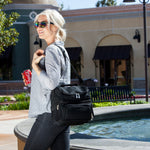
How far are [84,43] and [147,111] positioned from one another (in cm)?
1883

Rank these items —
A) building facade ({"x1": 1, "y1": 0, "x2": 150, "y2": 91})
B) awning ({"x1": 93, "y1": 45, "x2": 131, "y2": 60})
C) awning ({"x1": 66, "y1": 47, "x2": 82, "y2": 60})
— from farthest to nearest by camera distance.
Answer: awning ({"x1": 66, "y1": 47, "x2": 82, "y2": 60})
building facade ({"x1": 1, "y1": 0, "x2": 150, "y2": 91})
awning ({"x1": 93, "y1": 45, "x2": 131, "y2": 60})

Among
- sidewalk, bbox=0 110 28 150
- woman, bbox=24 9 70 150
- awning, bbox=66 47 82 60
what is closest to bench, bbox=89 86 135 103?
sidewalk, bbox=0 110 28 150

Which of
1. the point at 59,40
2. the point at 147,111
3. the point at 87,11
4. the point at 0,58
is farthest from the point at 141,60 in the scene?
the point at 59,40

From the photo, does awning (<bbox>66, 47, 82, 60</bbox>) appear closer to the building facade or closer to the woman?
the building facade

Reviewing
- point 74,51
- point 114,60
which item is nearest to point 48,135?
point 114,60

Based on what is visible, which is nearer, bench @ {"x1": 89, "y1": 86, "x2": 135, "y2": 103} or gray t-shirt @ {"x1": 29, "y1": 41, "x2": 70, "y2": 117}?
gray t-shirt @ {"x1": 29, "y1": 41, "x2": 70, "y2": 117}

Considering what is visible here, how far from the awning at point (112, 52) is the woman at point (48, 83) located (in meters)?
23.9

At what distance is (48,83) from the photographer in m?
3.18

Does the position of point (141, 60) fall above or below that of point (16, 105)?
above

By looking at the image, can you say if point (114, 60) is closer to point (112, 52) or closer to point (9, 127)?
point (112, 52)

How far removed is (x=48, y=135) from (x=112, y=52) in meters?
24.7

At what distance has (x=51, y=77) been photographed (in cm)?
317

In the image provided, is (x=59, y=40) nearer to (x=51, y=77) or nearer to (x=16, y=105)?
(x=51, y=77)

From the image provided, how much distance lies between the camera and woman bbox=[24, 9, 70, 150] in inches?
126
